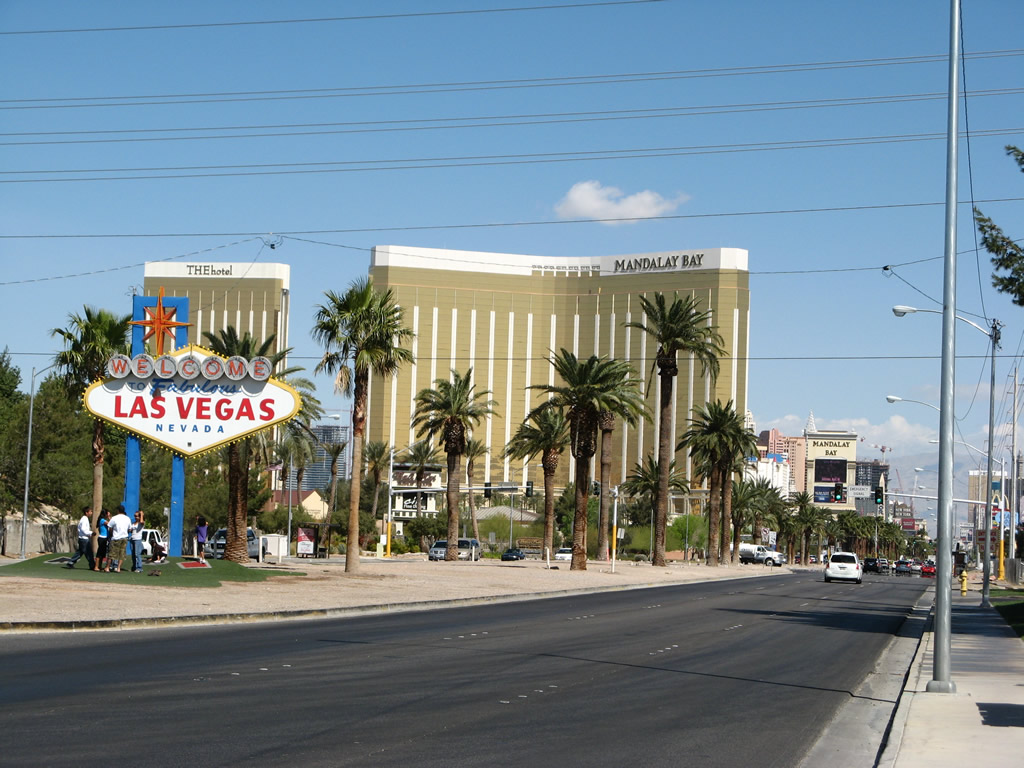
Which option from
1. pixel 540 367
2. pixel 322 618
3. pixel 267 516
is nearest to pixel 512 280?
pixel 540 367

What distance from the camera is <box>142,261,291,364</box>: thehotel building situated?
568ft

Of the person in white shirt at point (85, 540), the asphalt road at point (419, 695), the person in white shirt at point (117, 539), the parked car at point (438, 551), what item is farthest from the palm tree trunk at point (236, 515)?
the parked car at point (438, 551)

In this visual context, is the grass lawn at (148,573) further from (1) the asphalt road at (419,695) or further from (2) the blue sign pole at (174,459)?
(1) the asphalt road at (419,695)

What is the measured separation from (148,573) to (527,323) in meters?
142

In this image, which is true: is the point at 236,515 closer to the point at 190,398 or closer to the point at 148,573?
the point at 190,398

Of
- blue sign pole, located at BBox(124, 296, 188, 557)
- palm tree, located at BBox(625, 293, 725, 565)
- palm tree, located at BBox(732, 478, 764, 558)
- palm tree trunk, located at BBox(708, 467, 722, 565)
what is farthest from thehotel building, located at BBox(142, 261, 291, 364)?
blue sign pole, located at BBox(124, 296, 188, 557)

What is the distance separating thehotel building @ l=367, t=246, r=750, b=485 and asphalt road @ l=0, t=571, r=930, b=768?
13940 cm

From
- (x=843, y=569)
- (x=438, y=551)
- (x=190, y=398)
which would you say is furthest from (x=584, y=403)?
(x=190, y=398)

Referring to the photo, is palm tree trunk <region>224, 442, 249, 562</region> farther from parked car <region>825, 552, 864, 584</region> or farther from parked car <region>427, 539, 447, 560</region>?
parked car <region>825, 552, 864, 584</region>

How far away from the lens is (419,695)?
41.7ft

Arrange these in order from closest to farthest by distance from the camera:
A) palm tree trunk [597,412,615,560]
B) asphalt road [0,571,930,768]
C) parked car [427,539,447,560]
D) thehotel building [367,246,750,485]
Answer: asphalt road [0,571,930,768]
palm tree trunk [597,412,615,560]
parked car [427,539,447,560]
thehotel building [367,246,750,485]

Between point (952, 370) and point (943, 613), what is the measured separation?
3039 mm

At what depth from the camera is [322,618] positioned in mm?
24656

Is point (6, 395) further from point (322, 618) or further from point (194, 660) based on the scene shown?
point (194, 660)
